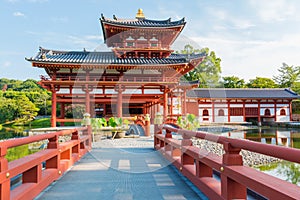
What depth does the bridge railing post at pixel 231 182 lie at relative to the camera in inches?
95.3

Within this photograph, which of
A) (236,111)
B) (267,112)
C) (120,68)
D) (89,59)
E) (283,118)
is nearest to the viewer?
(120,68)

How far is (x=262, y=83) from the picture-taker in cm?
4097

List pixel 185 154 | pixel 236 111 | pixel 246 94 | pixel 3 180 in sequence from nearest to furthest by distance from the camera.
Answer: pixel 3 180 → pixel 185 154 → pixel 236 111 → pixel 246 94

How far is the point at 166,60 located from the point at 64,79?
756 cm

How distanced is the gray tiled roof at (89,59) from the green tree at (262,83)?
24277 millimetres

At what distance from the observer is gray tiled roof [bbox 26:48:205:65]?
56.5ft

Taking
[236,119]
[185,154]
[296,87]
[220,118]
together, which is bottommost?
[236,119]

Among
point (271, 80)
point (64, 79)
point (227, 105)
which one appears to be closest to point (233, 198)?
point (64, 79)

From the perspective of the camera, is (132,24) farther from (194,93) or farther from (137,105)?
(194,93)

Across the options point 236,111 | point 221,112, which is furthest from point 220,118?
point 236,111

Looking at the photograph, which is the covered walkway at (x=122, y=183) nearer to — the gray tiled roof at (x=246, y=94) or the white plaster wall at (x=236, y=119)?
the gray tiled roof at (x=246, y=94)

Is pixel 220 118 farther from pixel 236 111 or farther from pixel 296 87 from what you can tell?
pixel 296 87

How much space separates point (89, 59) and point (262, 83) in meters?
32.1

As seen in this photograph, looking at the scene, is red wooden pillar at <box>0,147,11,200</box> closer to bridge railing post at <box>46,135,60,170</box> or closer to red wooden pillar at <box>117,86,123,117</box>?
bridge railing post at <box>46,135,60,170</box>
